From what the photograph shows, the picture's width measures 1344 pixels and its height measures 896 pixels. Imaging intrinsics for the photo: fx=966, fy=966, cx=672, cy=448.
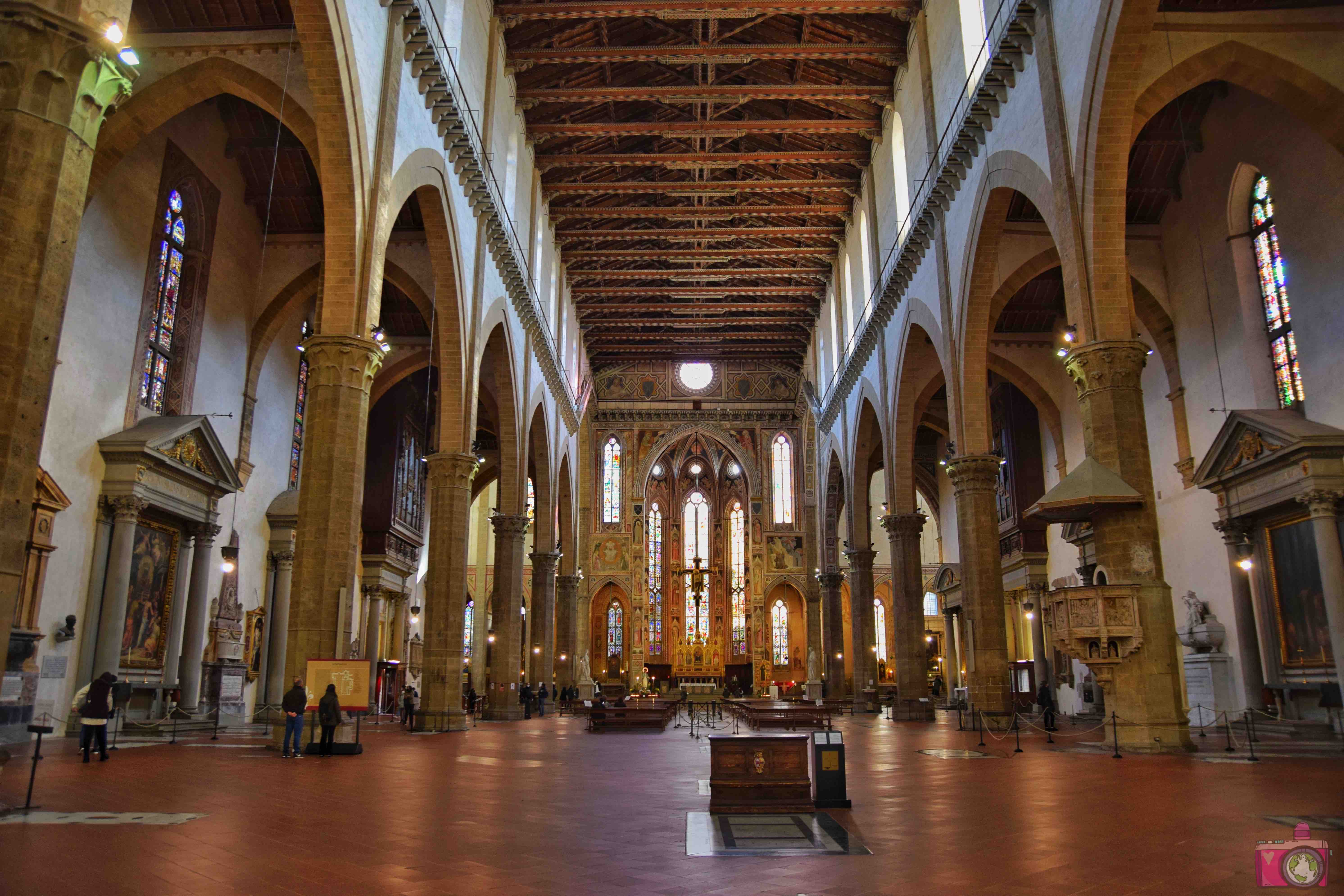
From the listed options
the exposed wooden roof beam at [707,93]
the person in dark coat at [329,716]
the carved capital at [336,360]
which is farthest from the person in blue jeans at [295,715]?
the exposed wooden roof beam at [707,93]

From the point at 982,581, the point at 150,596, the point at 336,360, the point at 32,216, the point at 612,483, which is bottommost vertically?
the point at 150,596

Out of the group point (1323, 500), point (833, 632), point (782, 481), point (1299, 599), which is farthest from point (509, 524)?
point (782, 481)

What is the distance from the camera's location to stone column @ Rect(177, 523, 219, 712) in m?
18.8

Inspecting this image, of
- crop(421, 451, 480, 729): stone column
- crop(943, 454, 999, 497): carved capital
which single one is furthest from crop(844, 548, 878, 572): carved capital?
crop(421, 451, 480, 729): stone column

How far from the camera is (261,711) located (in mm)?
21406

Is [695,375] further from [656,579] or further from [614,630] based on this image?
[614,630]

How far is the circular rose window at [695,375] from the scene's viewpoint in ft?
149

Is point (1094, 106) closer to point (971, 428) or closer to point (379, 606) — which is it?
point (971, 428)

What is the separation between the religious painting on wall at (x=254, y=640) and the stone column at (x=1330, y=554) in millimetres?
20740

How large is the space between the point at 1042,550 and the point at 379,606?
65.9 feet

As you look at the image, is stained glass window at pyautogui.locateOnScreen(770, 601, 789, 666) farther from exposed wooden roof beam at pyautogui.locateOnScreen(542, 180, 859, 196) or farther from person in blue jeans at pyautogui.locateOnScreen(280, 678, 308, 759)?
person in blue jeans at pyautogui.locateOnScreen(280, 678, 308, 759)

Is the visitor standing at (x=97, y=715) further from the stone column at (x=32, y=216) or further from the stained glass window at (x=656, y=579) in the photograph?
the stained glass window at (x=656, y=579)

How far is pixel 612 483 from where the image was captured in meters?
45.1

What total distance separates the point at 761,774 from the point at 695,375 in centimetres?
3825
